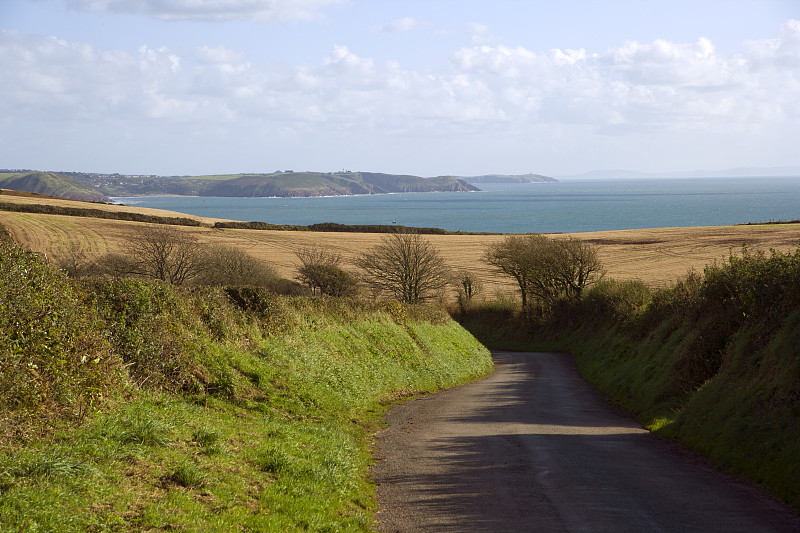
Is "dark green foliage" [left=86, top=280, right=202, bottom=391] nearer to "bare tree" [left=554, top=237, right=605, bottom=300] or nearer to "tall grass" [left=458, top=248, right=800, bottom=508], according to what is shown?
"tall grass" [left=458, top=248, right=800, bottom=508]

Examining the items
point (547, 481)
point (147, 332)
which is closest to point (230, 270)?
point (147, 332)

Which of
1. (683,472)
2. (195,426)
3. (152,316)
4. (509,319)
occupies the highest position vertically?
(152,316)

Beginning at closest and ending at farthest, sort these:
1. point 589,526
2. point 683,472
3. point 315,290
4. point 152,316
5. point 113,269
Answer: point 589,526 < point 683,472 < point 152,316 < point 113,269 < point 315,290

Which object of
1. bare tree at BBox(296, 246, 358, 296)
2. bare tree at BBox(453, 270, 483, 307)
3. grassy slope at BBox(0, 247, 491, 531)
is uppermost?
grassy slope at BBox(0, 247, 491, 531)

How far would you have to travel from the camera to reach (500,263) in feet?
209

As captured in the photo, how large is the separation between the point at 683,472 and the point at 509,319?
181 feet

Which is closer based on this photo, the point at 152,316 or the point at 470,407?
the point at 152,316

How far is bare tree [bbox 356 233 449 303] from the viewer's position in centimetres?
6147

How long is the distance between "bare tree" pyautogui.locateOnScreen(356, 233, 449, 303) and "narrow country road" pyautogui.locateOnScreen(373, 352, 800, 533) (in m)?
40.6

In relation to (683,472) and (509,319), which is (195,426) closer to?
(683,472)

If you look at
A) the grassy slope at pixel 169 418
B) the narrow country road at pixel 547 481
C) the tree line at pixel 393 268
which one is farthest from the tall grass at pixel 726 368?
the tree line at pixel 393 268

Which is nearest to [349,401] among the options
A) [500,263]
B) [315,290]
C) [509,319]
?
[315,290]

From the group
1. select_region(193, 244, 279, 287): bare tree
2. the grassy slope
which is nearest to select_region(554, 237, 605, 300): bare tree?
select_region(193, 244, 279, 287): bare tree

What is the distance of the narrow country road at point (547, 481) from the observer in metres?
9.70
